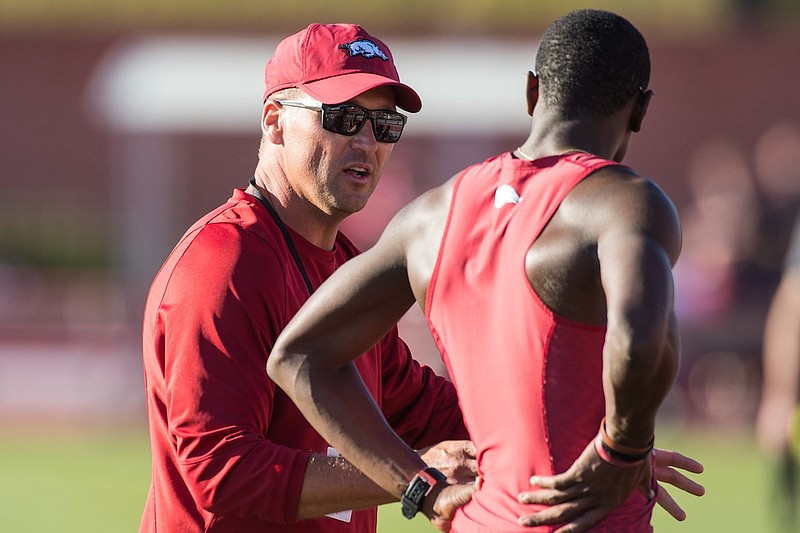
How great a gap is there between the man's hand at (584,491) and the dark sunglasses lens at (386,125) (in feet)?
4.73

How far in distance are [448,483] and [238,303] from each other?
76 centimetres

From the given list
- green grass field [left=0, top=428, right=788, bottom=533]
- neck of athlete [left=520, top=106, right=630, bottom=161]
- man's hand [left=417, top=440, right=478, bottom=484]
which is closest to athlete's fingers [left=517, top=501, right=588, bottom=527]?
man's hand [left=417, top=440, right=478, bottom=484]

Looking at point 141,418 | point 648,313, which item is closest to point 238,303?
point 648,313

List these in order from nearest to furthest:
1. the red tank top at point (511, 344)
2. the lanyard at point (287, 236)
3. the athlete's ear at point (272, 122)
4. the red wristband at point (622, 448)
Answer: the red wristband at point (622, 448), the red tank top at point (511, 344), the lanyard at point (287, 236), the athlete's ear at point (272, 122)

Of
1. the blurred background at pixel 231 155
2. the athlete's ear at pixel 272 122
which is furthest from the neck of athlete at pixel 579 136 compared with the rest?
the blurred background at pixel 231 155

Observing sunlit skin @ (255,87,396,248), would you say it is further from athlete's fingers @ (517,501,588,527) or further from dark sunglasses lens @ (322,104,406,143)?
athlete's fingers @ (517,501,588,527)

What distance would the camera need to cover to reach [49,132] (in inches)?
1009

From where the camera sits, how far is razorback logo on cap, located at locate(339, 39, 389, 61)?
379 centimetres

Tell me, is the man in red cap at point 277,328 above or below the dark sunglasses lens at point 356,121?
below

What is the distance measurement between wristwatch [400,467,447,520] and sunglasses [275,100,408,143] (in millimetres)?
1158

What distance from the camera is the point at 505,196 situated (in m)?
2.79

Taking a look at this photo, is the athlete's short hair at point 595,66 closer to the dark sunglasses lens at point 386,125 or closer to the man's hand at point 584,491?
the man's hand at point 584,491

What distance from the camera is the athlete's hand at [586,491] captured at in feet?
8.66

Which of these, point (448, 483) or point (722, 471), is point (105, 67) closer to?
point (722, 471)
